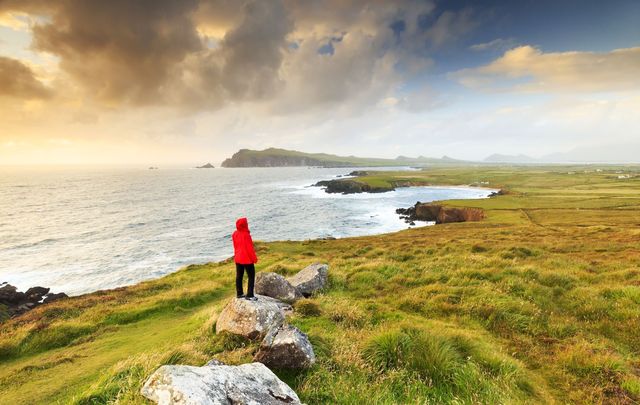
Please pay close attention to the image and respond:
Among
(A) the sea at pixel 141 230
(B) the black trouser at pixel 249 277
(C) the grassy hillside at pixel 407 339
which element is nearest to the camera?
(C) the grassy hillside at pixel 407 339

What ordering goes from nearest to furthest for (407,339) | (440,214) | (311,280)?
1. (407,339)
2. (311,280)
3. (440,214)

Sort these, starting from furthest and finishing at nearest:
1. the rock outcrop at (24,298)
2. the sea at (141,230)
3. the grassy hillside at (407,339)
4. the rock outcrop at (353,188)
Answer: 1. the rock outcrop at (353,188)
2. the sea at (141,230)
3. the rock outcrop at (24,298)
4. the grassy hillside at (407,339)

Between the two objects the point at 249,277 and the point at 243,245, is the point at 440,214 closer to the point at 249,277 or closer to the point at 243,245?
the point at 249,277

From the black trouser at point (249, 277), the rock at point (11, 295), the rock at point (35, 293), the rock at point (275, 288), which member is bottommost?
the rock at point (35, 293)

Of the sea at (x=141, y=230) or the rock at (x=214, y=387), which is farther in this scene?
the sea at (x=141, y=230)

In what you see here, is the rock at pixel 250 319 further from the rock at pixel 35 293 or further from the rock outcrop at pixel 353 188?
the rock outcrop at pixel 353 188

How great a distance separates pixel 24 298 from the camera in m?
36.4

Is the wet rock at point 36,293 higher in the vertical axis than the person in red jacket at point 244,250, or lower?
lower

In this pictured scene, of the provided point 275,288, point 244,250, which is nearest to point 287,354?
point 244,250

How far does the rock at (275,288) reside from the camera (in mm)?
15359

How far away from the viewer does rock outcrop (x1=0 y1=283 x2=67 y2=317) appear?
112 ft

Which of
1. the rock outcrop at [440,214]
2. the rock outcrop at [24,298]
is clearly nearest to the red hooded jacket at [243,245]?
the rock outcrop at [24,298]

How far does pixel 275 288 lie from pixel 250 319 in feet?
16.0

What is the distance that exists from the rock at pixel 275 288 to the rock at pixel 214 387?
27.7ft
